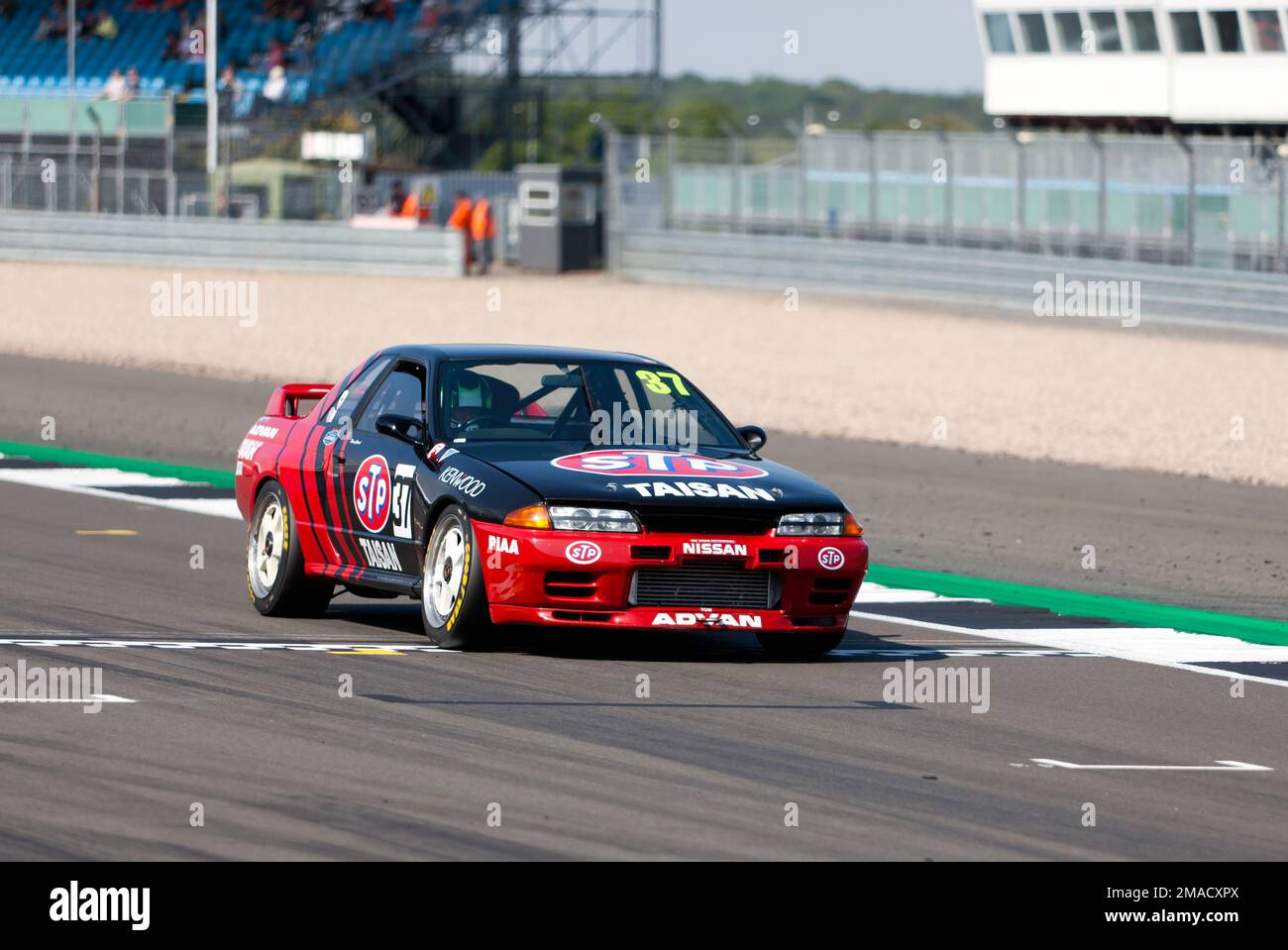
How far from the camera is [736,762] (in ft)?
24.9

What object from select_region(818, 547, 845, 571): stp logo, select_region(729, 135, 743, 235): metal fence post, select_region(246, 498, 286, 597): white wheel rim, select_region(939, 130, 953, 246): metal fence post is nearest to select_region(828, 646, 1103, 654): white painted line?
select_region(818, 547, 845, 571): stp logo

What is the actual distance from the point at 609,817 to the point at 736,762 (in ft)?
3.30

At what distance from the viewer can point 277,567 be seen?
11109 millimetres

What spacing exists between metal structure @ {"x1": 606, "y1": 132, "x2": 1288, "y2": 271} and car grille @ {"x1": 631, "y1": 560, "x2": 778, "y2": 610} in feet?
71.8

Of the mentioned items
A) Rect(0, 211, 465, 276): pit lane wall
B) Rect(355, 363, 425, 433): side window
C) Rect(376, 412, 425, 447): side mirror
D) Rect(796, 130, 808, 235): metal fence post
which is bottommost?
Rect(376, 412, 425, 447): side mirror

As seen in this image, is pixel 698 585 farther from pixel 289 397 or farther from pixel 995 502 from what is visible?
pixel 995 502

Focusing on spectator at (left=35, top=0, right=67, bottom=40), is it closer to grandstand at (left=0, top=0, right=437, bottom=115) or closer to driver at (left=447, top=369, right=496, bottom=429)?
grandstand at (left=0, top=0, right=437, bottom=115)

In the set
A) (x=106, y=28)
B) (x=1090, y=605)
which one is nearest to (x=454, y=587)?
(x=1090, y=605)

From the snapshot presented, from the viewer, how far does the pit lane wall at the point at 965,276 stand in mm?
30203

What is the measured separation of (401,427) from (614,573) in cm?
137

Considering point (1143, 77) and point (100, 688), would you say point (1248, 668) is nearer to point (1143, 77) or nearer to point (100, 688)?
point (100, 688)

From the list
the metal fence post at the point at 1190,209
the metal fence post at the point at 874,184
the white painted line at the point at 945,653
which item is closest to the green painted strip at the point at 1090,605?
the white painted line at the point at 945,653

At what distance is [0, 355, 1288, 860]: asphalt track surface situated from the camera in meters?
6.48
